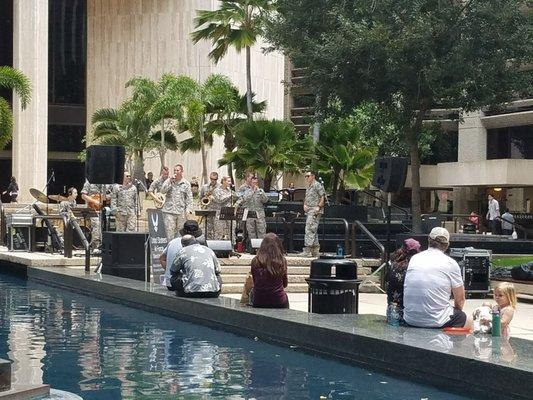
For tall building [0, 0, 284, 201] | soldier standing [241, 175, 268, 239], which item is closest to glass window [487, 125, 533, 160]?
tall building [0, 0, 284, 201]

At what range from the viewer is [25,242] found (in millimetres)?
30766

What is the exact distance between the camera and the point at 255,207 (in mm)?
26438

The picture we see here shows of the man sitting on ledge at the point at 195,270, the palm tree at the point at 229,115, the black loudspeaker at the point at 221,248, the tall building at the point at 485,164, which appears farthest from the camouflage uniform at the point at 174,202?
the tall building at the point at 485,164

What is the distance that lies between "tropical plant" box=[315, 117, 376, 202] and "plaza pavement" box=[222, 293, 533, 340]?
1592 centimetres

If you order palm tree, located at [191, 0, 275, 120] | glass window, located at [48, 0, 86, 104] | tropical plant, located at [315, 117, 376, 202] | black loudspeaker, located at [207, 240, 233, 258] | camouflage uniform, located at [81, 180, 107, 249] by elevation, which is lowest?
black loudspeaker, located at [207, 240, 233, 258]

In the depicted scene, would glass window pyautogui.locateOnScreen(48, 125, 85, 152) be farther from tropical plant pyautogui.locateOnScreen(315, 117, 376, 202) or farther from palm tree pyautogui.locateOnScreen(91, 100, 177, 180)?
tropical plant pyautogui.locateOnScreen(315, 117, 376, 202)

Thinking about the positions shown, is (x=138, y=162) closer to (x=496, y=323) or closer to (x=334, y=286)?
(x=334, y=286)

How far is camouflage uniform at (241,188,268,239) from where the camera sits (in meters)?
26.5

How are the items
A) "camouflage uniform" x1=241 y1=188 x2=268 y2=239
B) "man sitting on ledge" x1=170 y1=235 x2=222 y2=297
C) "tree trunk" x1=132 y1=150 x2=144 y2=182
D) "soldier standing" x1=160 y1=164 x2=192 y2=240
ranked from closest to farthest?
"man sitting on ledge" x1=170 y1=235 x2=222 y2=297, "soldier standing" x1=160 y1=164 x2=192 y2=240, "camouflage uniform" x1=241 y1=188 x2=268 y2=239, "tree trunk" x1=132 y1=150 x2=144 y2=182

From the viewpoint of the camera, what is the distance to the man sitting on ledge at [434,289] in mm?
12828

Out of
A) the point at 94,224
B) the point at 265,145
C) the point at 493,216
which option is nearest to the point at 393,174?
the point at 94,224

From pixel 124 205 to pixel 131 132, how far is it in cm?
2402

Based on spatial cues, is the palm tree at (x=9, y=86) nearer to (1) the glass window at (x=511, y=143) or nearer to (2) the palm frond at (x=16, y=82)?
(2) the palm frond at (x=16, y=82)

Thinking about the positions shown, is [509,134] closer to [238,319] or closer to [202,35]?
[202,35]
